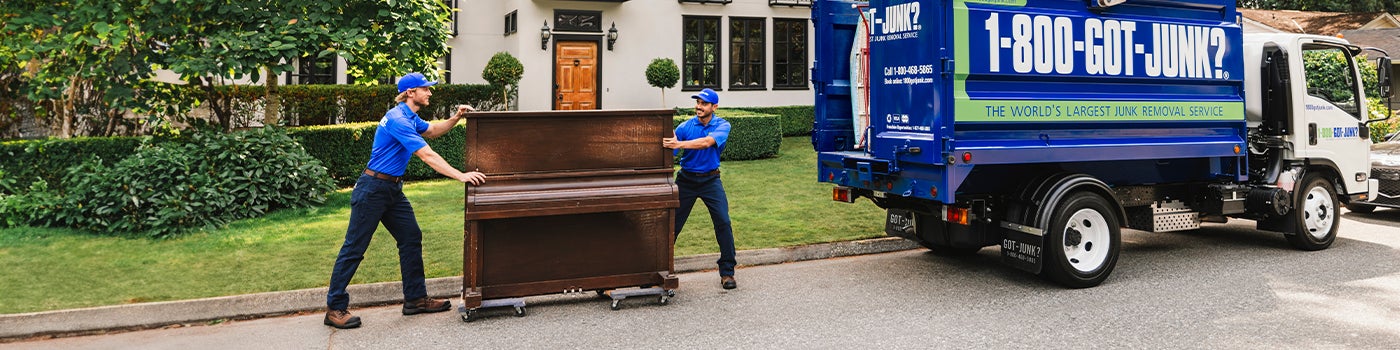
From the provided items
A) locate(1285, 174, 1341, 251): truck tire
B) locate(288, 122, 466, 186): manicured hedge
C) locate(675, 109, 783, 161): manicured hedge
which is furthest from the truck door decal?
locate(675, 109, 783, 161): manicured hedge

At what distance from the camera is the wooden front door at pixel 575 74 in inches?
845

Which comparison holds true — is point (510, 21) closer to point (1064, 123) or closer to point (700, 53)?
point (700, 53)

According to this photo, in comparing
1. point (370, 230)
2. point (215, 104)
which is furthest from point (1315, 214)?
point (215, 104)

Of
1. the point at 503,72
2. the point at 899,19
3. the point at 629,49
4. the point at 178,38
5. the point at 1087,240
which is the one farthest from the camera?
the point at 629,49

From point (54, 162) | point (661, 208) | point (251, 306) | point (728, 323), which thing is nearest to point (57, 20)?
point (54, 162)

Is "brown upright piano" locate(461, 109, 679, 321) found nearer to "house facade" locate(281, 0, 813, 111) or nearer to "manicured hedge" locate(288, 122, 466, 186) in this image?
"manicured hedge" locate(288, 122, 466, 186)

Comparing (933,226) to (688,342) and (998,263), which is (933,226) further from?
(688,342)

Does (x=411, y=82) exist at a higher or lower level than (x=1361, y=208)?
higher

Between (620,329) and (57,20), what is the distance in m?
6.96

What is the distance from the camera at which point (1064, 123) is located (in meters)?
7.40

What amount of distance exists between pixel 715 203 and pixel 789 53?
17.3 meters

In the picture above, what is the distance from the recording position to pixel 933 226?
320 inches

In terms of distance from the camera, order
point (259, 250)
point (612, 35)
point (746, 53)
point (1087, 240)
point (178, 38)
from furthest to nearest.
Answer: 1. point (746, 53)
2. point (612, 35)
3. point (178, 38)
4. point (259, 250)
5. point (1087, 240)

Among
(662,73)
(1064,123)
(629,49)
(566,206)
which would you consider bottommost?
(566,206)
